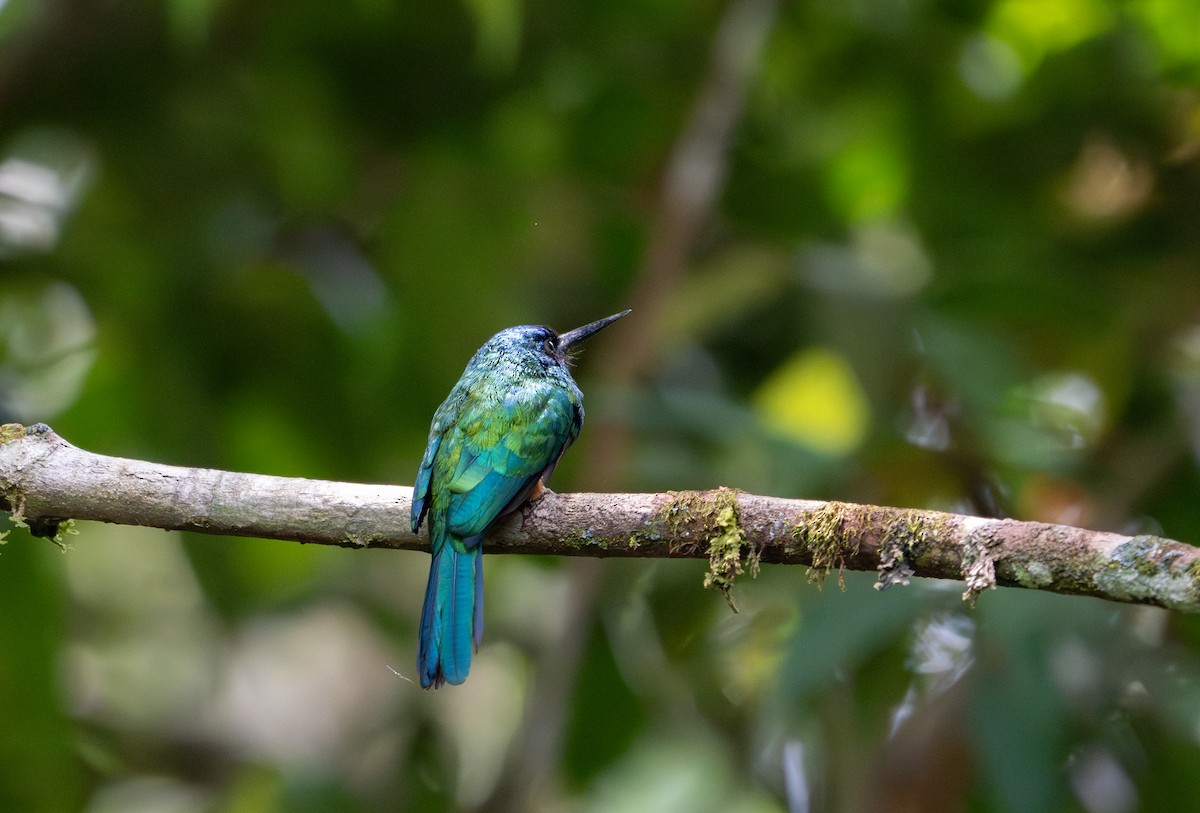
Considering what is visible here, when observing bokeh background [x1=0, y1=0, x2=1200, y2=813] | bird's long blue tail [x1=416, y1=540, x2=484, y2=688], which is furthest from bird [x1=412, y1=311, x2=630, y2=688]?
bokeh background [x1=0, y1=0, x2=1200, y2=813]

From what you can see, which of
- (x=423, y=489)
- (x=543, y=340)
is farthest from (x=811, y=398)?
(x=423, y=489)

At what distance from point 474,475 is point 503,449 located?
0.15 m

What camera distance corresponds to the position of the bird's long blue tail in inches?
101

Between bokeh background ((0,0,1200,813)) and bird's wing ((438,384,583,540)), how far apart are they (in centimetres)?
73

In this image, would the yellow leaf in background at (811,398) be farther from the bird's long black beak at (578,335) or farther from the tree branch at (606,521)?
the tree branch at (606,521)

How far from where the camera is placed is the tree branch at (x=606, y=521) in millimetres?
1908

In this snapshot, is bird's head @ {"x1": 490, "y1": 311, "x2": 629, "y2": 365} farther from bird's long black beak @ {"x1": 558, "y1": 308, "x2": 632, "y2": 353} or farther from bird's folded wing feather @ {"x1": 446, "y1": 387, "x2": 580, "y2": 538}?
bird's folded wing feather @ {"x1": 446, "y1": 387, "x2": 580, "y2": 538}

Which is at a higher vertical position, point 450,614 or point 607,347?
point 607,347

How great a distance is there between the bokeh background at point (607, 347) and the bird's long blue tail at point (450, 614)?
0.91 meters

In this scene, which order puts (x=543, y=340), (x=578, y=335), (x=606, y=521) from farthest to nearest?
Result: (x=578, y=335) < (x=543, y=340) < (x=606, y=521)

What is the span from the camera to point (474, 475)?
2.63 meters

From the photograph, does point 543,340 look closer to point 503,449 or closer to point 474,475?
point 503,449

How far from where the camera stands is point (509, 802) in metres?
3.58

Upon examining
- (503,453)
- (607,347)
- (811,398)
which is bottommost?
(503,453)
